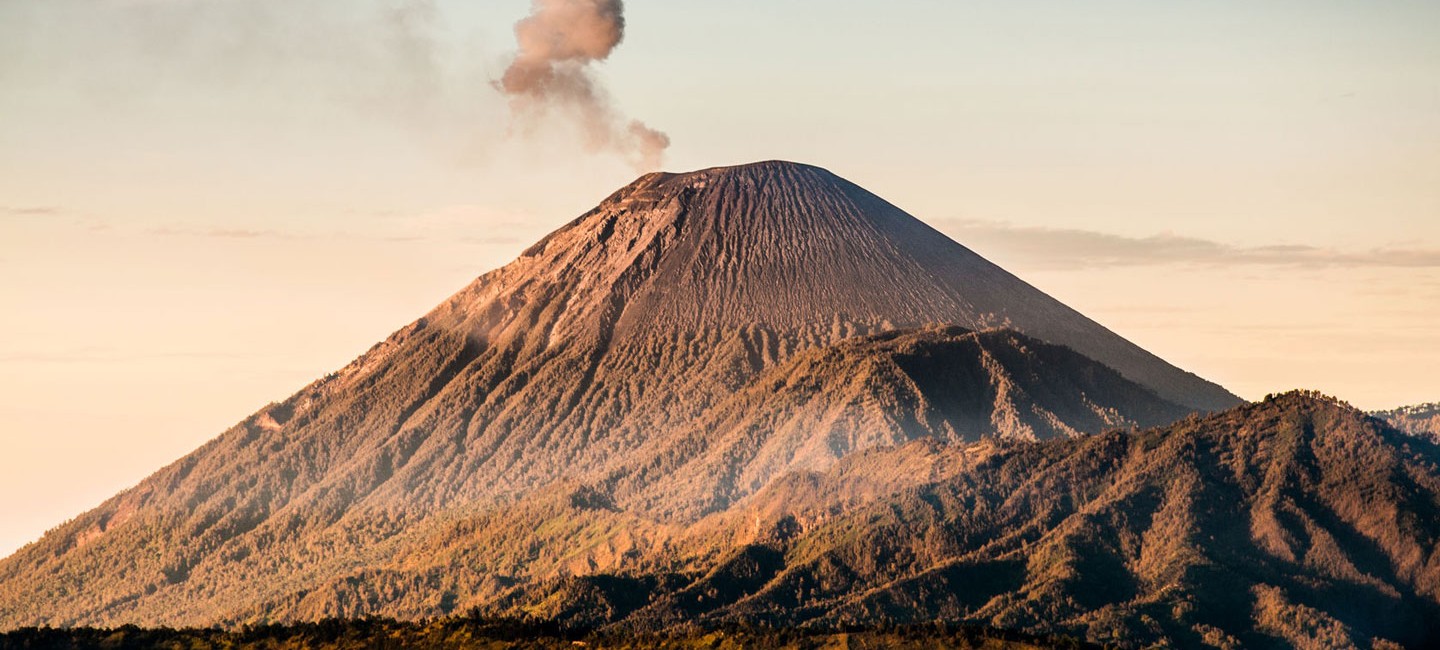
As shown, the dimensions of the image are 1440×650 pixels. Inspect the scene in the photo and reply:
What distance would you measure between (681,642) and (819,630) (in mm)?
11846

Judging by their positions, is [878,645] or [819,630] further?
[819,630]

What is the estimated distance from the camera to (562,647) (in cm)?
17175

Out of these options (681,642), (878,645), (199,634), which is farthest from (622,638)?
(199,634)

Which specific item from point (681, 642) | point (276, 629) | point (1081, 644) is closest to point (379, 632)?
point (276, 629)

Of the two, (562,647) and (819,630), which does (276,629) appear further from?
(819,630)

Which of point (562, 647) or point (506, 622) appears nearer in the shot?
point (562, 647)

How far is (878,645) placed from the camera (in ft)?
563

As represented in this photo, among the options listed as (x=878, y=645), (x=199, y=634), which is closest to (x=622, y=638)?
(x=878, y=645)

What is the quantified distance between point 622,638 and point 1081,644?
3050 centimetres

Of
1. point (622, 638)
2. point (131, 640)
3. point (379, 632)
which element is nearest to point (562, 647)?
point (622, 638)

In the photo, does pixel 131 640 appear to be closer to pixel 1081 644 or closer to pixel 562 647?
pixel 562 647

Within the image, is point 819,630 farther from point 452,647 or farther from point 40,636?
point 40,636

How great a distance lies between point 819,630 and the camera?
18262 cm

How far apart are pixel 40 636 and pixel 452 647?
28.8 metres
